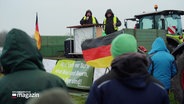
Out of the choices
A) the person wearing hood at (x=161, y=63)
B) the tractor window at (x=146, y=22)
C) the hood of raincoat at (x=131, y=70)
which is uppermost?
the tractor window at (x=146, y=22)

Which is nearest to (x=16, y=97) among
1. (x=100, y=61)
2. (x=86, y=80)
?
(x=100, y=61)

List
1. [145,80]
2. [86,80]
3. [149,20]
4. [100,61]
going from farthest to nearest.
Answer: [149,20] < [86,80] < [100,61] < [145,80]

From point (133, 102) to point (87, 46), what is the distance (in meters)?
6.05

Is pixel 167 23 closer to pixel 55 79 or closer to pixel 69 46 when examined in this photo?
pixel 69 46

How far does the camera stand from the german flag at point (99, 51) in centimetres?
842

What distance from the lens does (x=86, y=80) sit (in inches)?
413

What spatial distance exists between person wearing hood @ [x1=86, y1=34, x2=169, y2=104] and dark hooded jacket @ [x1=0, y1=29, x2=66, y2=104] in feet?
1.23

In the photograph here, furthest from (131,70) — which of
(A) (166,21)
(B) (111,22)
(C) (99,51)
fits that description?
(A) (166,21)

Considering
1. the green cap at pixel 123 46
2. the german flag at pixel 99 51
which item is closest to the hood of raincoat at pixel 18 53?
the green cap at pixel 123 46

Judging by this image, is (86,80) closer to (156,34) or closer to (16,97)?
(156,34)

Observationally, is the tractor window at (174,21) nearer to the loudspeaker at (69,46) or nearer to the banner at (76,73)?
the loudspeaker at (69,46)

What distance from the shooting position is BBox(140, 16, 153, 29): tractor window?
15047 millimetres

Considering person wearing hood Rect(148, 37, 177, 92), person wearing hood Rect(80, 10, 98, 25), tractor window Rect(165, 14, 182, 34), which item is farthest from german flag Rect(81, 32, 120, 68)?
tractor window Rect(165, 14, 182, 34)

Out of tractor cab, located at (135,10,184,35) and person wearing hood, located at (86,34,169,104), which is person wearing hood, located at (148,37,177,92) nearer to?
person wearing hood, located at (86,34,169,104)
